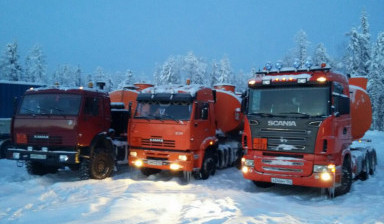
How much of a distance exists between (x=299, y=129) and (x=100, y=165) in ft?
21.1

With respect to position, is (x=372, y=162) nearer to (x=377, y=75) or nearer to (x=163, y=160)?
(x=163, y=160)

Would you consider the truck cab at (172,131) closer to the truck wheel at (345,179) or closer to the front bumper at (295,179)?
the front bumper at (295,179)

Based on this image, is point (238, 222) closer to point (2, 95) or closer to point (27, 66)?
point (2, 95)

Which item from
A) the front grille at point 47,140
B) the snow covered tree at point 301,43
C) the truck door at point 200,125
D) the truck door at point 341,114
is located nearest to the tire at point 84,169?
the front grille at point 47,140

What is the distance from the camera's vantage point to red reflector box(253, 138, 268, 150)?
31.2 feet

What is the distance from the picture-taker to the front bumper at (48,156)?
10.4 m

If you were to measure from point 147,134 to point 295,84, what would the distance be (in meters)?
4.70

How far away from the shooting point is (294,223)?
6586 millimetres

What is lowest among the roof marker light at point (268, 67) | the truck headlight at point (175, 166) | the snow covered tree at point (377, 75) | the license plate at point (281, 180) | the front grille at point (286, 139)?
the license plate at point (281, 180)

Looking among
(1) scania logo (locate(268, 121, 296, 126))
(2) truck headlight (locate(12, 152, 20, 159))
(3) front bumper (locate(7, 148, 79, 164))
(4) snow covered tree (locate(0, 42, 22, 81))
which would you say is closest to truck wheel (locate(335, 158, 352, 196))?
(1) scania logo (locate(268, 121, 296, 126))

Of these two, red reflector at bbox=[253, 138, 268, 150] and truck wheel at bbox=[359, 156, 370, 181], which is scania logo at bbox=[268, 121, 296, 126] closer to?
red reflector at bbox=[253, 138, 268, 150]

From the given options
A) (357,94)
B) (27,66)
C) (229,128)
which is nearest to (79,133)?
(229,128)

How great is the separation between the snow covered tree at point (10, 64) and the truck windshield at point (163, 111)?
5802 centimetres

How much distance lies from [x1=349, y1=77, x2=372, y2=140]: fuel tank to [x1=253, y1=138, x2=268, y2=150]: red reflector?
414cm
